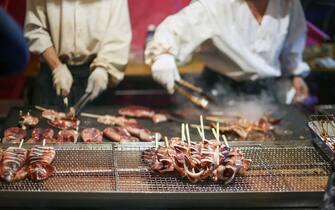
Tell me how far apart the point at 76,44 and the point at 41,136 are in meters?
1.06

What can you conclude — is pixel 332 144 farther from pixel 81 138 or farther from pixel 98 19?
pixel 98 19

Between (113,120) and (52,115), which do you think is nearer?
(52,115)

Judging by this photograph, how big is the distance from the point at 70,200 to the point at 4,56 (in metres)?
1.07

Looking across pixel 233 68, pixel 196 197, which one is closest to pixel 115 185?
pixel 196 197

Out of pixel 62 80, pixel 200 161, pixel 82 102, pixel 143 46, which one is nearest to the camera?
pixel 200 161

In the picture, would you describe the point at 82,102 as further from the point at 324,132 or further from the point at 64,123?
the point at 324,132

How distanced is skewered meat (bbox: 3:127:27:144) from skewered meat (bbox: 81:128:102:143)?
0.53 metres

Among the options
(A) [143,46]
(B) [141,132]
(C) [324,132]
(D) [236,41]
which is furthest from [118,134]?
(A) [143,46]

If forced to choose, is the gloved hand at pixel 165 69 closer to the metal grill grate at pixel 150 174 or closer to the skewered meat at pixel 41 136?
the metal grill grate at pixel 150 174

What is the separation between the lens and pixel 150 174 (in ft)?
11.4

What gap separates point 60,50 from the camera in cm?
458

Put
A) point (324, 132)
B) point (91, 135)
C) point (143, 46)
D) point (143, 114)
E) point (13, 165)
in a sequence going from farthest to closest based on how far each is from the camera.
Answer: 1. point (143, 46)
2. point (143, 114)
3. point (91, 135)
4. point (324, 132)
5. point (13, 165)

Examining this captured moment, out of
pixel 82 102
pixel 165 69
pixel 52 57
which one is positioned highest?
pixel 52 57

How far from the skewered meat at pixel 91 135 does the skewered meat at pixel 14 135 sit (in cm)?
53
